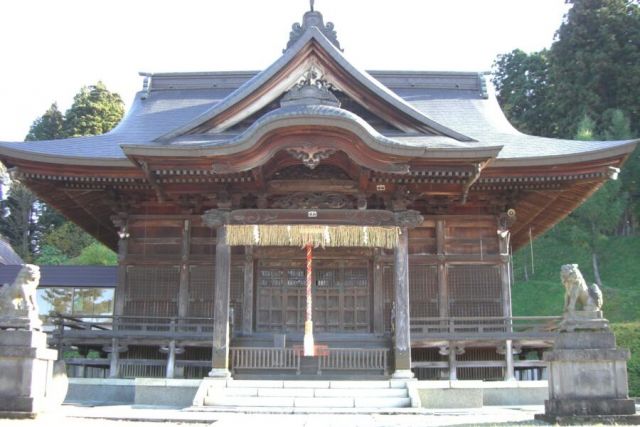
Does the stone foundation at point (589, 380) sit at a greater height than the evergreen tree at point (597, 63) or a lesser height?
lesser

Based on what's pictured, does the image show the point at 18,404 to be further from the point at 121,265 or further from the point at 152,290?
the point at 121,265

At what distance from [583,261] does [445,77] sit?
22681mm

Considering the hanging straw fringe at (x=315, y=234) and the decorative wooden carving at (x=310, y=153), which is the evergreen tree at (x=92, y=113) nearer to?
the hanging straw fringe at (x=315, y=234)

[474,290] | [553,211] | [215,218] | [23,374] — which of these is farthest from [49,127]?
[23,374]

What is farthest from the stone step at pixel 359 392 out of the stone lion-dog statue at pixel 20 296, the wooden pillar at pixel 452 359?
the stone lion-dog statue at pixel 20 296

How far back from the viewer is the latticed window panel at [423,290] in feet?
52.0

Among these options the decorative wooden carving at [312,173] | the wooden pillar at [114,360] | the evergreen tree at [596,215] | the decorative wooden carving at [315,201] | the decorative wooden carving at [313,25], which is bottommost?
the wooden pillar at [114,360]

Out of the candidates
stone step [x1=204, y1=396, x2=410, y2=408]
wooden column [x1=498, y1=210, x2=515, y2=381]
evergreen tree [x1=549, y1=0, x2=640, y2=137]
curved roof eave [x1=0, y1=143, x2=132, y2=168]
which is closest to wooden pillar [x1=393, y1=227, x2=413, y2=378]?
stone step [x1=204, y1=396, x2=410, y2=408]

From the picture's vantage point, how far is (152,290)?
16.1 metres

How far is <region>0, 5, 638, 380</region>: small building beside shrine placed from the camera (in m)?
13.5

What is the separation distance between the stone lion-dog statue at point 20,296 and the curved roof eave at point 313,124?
340cm

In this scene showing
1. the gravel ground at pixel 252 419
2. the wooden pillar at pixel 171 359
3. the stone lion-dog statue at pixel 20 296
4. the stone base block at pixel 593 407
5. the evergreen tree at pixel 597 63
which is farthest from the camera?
the evergreen tree at pixel 597 63

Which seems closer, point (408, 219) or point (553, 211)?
point (408, 219)

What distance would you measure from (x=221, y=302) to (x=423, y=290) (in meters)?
4.94
